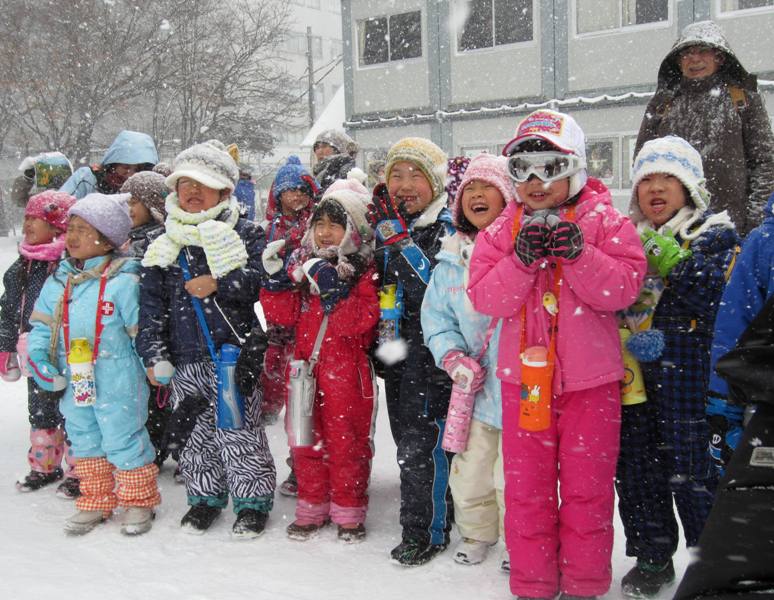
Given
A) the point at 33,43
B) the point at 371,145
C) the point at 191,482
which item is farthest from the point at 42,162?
the point at 371,145

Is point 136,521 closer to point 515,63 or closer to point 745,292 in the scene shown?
point 745,292

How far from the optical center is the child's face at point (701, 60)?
408cm

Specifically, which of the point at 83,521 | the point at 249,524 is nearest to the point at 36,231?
the point at 83,521

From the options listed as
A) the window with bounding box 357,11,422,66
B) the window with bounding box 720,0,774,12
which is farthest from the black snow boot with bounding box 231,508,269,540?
the window with bounding box 357,11,422,66

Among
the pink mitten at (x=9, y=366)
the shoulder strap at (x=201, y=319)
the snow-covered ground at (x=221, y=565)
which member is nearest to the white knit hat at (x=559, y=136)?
the snow-covered ground at (x=221, y=565)

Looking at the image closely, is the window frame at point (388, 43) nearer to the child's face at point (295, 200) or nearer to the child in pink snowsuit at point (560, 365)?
the child's face at point (295, 200)

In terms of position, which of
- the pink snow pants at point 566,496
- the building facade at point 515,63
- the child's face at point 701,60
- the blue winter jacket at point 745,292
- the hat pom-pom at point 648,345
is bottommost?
the pink snow pants at point 566,496

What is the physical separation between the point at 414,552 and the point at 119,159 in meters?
3.91

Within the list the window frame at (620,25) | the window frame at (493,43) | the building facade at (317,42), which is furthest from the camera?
the building facade at (317,42)

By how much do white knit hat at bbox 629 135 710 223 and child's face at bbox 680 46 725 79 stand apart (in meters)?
1.27

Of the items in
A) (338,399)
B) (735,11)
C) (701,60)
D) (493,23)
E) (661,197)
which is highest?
(493,23)

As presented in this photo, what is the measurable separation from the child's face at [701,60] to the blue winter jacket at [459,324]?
1845mm

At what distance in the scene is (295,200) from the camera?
5000mm

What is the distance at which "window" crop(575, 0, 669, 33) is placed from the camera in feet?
49.1
